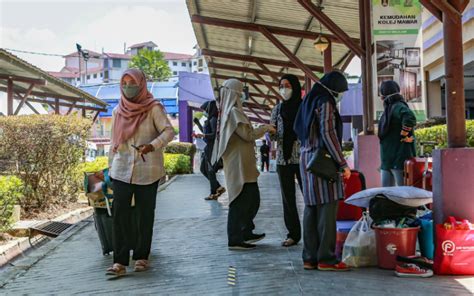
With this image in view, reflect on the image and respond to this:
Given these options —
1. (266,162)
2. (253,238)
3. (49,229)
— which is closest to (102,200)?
(253,238)

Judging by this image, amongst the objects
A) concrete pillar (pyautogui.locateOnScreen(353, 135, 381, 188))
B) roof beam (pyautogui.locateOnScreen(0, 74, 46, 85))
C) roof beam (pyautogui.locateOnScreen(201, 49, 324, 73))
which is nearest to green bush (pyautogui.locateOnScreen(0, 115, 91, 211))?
roof beam (pyautogui.locateOnScreen(0, 74, 46, 85))

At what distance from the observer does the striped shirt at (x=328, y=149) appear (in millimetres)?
4148

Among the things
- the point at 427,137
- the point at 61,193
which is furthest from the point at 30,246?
the point at 427,137

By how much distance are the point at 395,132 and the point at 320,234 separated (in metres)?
1.85

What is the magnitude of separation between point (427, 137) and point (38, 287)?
264 inches

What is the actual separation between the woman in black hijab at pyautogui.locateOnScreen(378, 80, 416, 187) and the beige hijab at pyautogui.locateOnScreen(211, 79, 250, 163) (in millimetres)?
1589

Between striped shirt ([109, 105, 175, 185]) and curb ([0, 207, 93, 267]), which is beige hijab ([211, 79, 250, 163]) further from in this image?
curb ([0, 207, 93, 267])

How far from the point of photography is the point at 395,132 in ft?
18.2

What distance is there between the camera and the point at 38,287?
4.28 m

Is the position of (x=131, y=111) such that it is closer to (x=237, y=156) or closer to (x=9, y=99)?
(x=237, y=156)

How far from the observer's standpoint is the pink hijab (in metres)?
4.39

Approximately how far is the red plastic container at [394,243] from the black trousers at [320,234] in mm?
388

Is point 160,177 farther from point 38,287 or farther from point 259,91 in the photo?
point 259,91

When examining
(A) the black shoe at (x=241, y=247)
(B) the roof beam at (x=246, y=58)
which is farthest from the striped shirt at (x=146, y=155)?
(B) the roof beam at (x=246, y=58)
